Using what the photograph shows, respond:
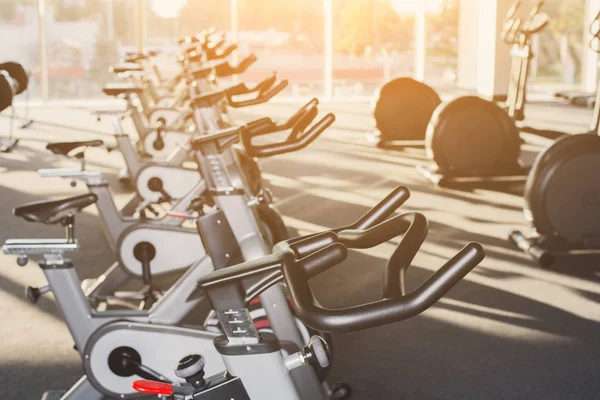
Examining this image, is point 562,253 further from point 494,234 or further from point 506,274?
point 494,234

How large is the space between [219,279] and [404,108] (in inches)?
244

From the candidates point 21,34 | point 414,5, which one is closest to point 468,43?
point 414,5

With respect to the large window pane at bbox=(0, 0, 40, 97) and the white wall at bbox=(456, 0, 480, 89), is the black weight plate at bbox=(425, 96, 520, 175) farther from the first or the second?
the large window pane at bbox=(0, 0, 40, 97)

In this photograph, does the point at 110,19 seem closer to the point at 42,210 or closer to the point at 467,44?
the point at 467,44

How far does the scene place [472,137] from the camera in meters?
5.27

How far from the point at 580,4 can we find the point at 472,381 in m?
10.9

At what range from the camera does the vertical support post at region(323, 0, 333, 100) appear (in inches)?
433

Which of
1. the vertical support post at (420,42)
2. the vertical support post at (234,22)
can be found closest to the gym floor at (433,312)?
the vertical support post at (420,42)

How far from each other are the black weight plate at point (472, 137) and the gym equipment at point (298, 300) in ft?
14.1

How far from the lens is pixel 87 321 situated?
199 cm

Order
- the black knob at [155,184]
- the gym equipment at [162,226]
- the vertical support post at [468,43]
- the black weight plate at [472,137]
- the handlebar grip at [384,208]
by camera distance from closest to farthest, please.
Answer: the handlebar grip at [384,208] → the gym equipment at [162,226] → the black knob at [155,184] → the black weight plate at [472,137] → the vertical support post at [468,43]

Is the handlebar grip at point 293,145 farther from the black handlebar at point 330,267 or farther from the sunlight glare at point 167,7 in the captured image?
the sunlight glare at point 167,7

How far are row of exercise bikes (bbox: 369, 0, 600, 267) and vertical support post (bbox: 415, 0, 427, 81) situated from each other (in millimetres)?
3948

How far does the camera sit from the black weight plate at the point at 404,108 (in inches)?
269
